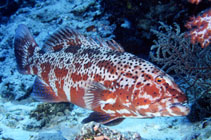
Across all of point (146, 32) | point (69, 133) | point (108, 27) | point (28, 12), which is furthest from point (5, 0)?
point (69, 133)

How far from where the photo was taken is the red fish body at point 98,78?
238 centimetres

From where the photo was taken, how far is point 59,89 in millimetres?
3639

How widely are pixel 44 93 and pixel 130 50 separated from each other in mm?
3044

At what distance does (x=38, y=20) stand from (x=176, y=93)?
18.4 ft

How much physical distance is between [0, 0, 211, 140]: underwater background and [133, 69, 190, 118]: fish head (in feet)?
1.31

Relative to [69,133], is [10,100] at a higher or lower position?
higher

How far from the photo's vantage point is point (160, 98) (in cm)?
231

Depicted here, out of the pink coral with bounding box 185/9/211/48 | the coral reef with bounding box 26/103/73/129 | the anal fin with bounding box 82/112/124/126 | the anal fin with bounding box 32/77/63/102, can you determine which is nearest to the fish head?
the anal fin with bounding box 82/112/124/126

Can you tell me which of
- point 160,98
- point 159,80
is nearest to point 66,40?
point 159,80

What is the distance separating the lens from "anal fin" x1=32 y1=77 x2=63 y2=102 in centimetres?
385

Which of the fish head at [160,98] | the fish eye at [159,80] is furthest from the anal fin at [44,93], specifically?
the fish eye at [159,80]

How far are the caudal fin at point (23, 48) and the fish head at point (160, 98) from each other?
9.50 ft

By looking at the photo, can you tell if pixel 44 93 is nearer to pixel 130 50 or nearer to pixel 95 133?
pixel 95 133

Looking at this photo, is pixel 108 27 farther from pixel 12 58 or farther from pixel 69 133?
pixel 69 133
